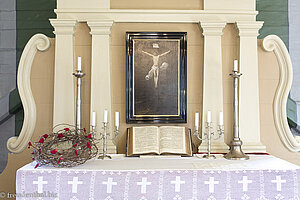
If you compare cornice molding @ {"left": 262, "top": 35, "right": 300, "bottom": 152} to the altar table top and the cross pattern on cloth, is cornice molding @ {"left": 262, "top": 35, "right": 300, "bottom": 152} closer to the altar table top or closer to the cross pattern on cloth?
the altar table top

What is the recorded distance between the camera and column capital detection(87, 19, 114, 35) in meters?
3.32

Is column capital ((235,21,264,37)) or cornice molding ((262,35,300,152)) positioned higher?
column capital ((235,21,264,37))

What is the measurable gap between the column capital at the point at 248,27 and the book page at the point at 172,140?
1.23 metres

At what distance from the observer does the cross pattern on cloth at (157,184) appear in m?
2.35

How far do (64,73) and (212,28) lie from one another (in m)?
1.67

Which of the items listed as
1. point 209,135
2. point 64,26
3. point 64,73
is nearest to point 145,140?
point 209,135

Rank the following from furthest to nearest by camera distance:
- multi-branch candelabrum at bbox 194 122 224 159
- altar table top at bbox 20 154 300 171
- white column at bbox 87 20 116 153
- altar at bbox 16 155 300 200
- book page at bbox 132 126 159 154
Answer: white column at bbox 87 20 116 153 → book page at bbox 132 126 159 154 → multi-branch candelabrum at bbox 194 122 224 159 → altar table top at bbox 20 154 300 171 → altar at bbox 16 155 300 200

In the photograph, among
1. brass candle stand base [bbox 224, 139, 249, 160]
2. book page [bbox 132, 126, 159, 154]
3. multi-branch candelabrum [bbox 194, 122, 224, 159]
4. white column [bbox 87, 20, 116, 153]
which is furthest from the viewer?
white column [bbox 87, 20, 116, 153]

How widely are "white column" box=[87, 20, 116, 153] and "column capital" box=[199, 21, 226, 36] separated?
39.4 inches

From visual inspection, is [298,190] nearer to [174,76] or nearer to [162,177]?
[162,177]

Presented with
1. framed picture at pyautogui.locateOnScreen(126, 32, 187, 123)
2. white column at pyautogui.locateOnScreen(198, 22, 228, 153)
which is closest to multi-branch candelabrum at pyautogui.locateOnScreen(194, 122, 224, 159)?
white column at pyautogui.locateOnScreen(198, 22, 228, 153)

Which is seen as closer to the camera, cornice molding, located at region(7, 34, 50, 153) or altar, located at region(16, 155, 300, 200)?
altar, located at region(16, 155, 300, 200)

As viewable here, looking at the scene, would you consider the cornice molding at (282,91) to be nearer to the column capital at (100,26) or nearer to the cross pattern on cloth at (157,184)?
the cross pattern on cloth at (157,184)

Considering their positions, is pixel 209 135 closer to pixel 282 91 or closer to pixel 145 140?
pixel 145 140
